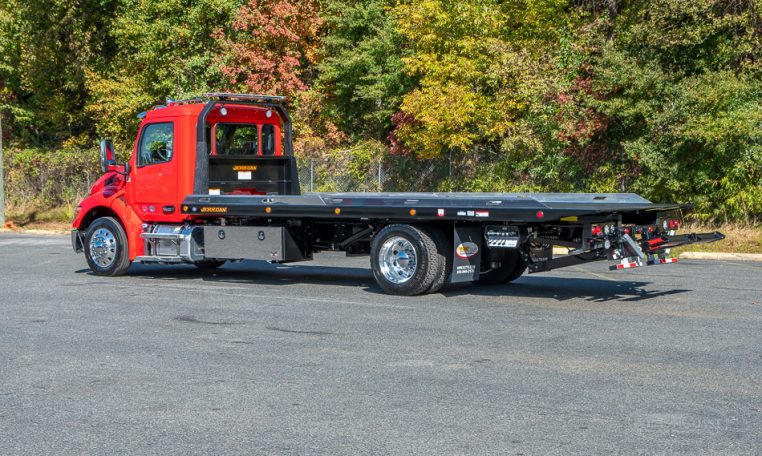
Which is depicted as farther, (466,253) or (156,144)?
(156,144)

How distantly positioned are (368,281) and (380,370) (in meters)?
7.06

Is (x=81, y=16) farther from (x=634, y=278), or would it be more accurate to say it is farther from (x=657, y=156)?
(x=634, y=278)

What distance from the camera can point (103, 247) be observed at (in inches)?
636

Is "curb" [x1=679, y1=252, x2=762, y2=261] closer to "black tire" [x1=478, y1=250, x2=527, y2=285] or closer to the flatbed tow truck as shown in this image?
the flatbed tow truck

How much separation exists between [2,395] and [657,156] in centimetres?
1922

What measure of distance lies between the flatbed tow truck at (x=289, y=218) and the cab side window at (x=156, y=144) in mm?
18

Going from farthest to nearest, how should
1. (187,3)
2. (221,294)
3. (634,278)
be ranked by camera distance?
(187,3), (634,278), (221,294)

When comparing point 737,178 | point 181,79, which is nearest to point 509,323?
point 737,178

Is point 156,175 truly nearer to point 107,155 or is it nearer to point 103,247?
point 107,155

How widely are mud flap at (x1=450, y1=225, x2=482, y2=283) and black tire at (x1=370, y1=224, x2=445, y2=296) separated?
9.8 inches

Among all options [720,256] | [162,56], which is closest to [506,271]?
[720,256]

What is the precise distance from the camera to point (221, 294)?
13781 millimetres

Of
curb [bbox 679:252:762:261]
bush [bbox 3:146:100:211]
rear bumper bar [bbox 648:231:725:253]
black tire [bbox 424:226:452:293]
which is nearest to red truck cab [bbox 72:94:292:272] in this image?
black tire [bbox 424:226:452:293]

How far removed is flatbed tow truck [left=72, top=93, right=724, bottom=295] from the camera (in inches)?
494
